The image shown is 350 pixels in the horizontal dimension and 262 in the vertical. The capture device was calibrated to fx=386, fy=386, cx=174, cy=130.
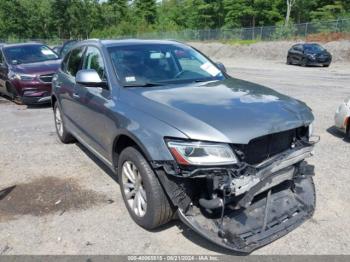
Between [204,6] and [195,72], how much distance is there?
66248 mm

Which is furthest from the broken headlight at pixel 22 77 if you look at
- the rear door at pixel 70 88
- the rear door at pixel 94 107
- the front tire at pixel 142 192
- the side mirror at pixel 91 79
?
the front tire at pixel 142 192

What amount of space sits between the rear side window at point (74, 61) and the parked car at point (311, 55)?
22.3 m

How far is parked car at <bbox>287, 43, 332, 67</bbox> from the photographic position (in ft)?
83.6

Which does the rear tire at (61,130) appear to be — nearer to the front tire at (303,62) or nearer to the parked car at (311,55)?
the parked car at (311,55)

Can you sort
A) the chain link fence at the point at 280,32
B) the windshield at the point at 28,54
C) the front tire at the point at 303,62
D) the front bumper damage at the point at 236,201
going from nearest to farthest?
the front bumper damage at the point at 236,201
the windshield at the point at 28,54
the front tire at the point at 303,62
the chain link fence at the point at 280,32

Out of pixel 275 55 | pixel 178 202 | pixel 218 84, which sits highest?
pixel 218 84

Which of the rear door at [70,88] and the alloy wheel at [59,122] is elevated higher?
the rear door at [70,88]

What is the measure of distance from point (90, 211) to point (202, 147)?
1775 mm

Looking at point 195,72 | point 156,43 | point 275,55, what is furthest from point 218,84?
point 275,55

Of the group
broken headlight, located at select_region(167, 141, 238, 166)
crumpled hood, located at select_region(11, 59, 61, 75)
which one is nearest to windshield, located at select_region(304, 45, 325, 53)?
crumpled hood, located at select_region(11, 59, 61, 75)

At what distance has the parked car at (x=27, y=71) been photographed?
391 inches

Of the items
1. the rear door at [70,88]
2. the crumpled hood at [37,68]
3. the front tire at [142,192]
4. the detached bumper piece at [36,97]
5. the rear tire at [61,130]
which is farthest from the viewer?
the crumpled hood at [37,68]

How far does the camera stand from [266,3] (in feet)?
192

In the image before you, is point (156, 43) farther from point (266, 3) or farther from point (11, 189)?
point (266, 3)
